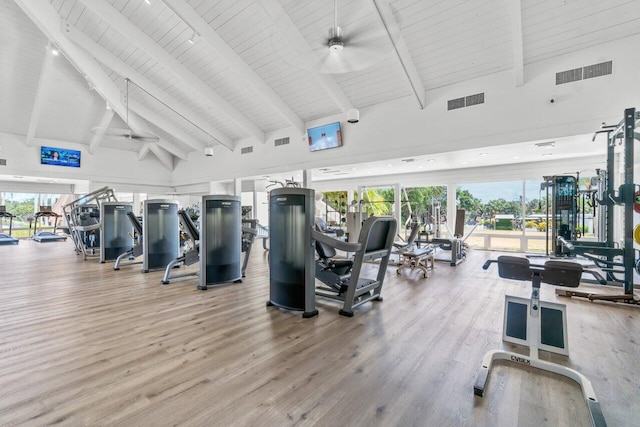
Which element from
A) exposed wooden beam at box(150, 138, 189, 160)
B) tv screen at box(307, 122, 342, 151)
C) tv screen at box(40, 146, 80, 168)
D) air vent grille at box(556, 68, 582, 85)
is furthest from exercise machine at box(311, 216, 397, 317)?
tv screen at box(40, 146, 80, 168)

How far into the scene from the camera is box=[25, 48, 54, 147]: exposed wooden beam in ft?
26.5

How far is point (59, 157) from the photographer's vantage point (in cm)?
1201

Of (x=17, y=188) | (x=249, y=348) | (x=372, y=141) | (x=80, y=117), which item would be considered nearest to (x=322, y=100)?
(x=372, y=141)

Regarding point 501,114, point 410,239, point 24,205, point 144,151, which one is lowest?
point 410,239

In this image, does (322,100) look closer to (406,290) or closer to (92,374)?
(406,290)

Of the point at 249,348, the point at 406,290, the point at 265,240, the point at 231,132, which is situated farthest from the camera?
the point at 231,132

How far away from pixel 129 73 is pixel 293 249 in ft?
26.3

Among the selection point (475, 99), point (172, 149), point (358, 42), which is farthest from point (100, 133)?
point (475, 99)

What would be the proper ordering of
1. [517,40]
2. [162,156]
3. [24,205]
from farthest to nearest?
1. [162,156]
2. [24,205]
3. [517,40]

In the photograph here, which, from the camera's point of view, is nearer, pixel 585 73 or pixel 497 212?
pixel 585 73

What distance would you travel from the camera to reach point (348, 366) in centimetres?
215

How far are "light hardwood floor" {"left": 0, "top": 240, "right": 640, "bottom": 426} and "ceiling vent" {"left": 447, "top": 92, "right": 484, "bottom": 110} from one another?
4.49 metres

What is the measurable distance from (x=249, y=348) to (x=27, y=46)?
10465mm

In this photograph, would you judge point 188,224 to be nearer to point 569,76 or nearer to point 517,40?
point 517,40
